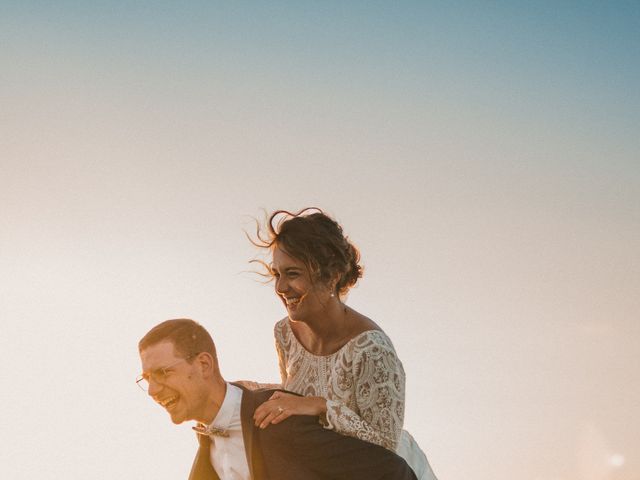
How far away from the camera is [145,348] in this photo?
6734mm

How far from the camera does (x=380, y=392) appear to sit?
7.47 meters

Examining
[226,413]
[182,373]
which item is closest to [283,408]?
[226,413]

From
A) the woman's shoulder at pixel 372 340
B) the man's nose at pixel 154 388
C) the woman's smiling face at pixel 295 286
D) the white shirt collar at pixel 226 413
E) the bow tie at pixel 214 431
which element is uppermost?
the woman's smiling face at pixel 295 286

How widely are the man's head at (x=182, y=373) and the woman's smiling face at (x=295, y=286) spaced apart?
3.45ft

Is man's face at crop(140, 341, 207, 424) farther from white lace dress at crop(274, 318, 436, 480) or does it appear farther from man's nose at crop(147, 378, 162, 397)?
white lace dress at crop(274, 318, 436, 480)

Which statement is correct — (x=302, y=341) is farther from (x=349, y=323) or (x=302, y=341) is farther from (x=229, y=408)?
(x=229, y=408)

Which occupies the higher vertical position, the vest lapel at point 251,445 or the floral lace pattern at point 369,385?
the floral lace pattern at point 369,385

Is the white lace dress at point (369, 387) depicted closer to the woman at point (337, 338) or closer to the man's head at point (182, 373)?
the woman at point (337, 338)

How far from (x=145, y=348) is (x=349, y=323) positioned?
191cm

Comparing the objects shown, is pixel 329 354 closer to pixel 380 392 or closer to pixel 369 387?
pixel 369 387

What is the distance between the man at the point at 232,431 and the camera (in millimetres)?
6289

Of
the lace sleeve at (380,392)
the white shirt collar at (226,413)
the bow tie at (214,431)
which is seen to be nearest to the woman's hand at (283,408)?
the white shirt collar at (226,413)

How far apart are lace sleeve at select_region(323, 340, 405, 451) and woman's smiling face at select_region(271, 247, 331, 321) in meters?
0.58

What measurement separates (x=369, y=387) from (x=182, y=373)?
1685mm
